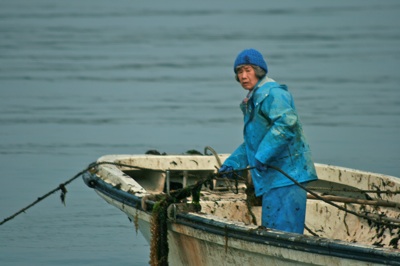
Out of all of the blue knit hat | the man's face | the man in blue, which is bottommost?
the man in blue

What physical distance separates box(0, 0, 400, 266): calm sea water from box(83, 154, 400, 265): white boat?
1.27 meters

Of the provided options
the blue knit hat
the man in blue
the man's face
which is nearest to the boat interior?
the man in blue

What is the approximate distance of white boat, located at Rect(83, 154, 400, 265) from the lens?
27.3ft

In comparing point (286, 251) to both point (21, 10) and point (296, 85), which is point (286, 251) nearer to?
point (296, 85)

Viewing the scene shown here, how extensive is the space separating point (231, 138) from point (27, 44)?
54.9ft

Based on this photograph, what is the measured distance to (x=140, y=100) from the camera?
2372 cm

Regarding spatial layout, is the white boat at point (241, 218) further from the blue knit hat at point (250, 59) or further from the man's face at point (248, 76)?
the blue knit hat at point (250, 59)

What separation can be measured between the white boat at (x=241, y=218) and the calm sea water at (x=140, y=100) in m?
1.27

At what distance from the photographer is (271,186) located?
9.29 meters

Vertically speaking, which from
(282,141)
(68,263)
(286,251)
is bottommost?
(68,263)

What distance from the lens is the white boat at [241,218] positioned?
27.3 ft

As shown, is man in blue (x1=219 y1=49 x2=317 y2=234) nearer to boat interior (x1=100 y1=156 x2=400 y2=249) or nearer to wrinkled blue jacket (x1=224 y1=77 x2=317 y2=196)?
wrinkled blue jacket (x1=224 y1=77 x2=317 y2=196)

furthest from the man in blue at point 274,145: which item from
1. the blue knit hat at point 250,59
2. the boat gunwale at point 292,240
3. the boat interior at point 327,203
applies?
the boat interior at point 327,203

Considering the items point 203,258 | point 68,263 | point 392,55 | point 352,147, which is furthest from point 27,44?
point 203,258
